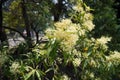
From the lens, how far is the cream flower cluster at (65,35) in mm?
3596

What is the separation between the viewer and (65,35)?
11.8 feet

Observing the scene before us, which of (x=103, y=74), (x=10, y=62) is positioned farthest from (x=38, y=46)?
(x=103, y=74)

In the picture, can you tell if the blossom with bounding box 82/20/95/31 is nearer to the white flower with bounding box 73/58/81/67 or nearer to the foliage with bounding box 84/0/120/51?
the white flower with bounding box 73/58/81/67

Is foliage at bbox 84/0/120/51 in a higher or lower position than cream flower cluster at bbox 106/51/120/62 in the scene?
higher

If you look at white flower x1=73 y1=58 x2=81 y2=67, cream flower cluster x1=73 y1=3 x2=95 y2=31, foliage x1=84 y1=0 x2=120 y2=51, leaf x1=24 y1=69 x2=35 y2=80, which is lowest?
leaf x1=24 y1=69 x2=35 y2=80

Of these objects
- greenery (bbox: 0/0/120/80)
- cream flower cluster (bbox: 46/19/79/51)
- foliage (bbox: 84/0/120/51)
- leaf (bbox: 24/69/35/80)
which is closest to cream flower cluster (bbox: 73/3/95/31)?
greenery (bbox: 0/0/120/80)

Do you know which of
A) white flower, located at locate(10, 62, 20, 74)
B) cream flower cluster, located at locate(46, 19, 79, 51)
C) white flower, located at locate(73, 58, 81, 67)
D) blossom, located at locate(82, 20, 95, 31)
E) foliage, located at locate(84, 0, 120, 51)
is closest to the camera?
cream flower cluster, located at locate(46, 19, 79, 51)

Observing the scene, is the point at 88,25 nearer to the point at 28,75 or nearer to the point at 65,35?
the point at 65,35

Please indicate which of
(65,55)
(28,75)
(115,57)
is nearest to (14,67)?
(28,75)

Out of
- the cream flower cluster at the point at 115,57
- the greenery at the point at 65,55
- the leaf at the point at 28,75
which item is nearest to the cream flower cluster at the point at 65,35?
the greenery at the point at 65,55

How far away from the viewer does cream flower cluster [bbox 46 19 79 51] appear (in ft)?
11.8

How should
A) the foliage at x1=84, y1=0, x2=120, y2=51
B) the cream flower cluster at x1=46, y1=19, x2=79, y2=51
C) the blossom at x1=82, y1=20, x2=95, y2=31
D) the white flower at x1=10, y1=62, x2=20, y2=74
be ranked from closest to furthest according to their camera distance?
the cream flower cluster at x1=46, y1=19, x2=79, y2=51, the white flower at x1=10, y1=62, x2=20, y2=74, the blossom at x1=82, y1=20, x2=95, y2=31, the foliage at x1=84, y1=0, x2=120, y2=51

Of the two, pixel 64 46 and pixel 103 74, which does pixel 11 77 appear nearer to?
pixel 64 46

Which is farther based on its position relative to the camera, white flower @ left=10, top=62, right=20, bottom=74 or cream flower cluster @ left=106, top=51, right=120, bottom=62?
cream flower cluster @ left=106, top=51, right=120, bottom=62
